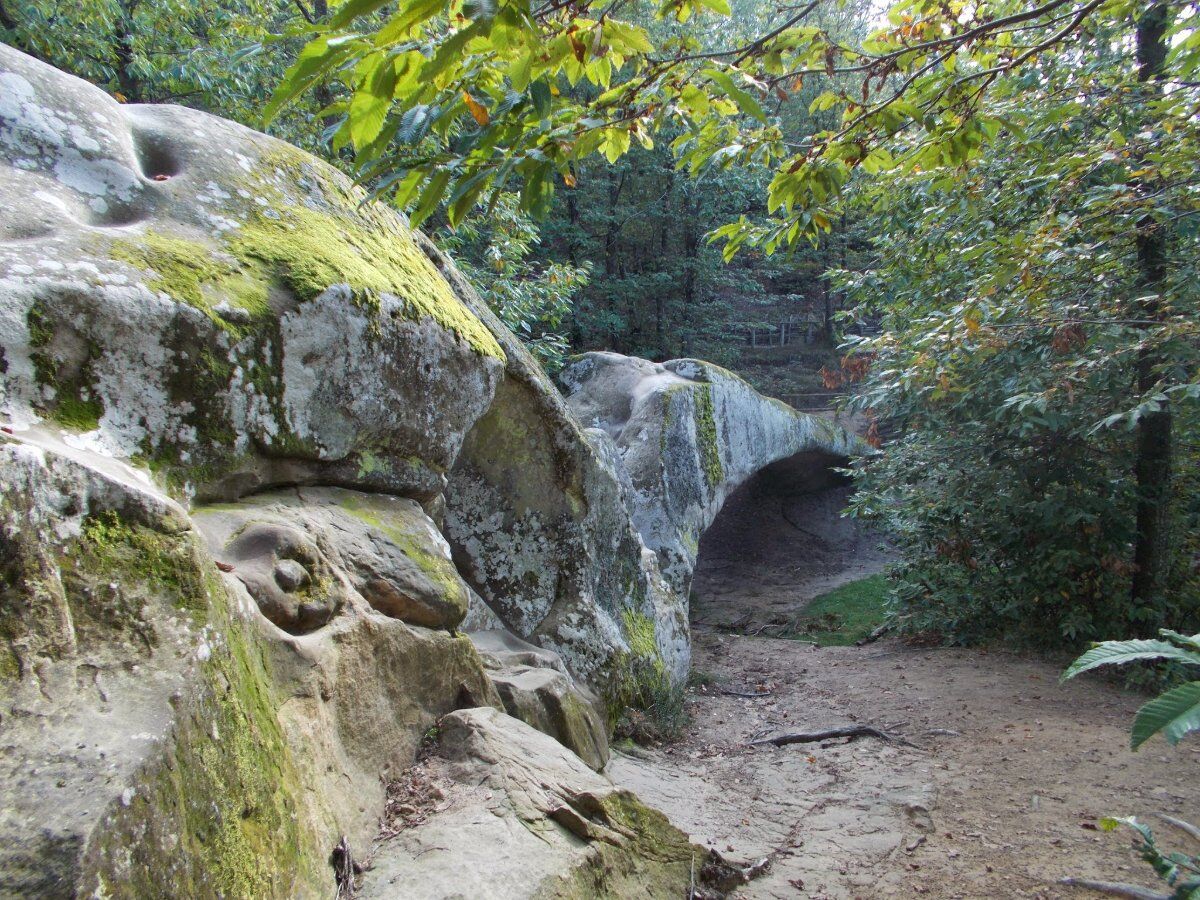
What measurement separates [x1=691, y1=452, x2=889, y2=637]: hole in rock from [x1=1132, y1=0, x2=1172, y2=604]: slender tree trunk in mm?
5760

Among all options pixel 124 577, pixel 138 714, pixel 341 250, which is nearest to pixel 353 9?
pixel 124 577

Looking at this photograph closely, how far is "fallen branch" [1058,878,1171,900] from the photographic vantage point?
3.45 metres

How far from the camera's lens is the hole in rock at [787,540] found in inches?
536

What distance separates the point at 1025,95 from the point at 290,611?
235 inches

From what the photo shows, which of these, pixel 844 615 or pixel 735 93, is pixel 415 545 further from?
pixel 844 615

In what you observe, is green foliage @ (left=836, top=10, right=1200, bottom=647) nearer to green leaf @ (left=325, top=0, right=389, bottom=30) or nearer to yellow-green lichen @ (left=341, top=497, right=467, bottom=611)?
yellow-green lichen @ (left=341, top=497, right=467, bottom=611)

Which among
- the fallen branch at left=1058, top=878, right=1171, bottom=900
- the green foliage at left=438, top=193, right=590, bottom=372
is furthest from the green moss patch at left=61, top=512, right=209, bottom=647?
the green foliage at left=438, top=193, right=590, bottom=372

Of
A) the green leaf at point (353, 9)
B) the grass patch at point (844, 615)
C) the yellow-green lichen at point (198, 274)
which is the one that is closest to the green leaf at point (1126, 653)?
the green leaf at point (353, 9)

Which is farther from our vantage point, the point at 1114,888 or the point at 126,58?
the point at 126,58

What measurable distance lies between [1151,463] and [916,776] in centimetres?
375

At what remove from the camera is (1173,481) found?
299 inches

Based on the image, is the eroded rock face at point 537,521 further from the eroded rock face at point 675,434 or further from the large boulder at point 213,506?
the eroded rock face at point 675,434

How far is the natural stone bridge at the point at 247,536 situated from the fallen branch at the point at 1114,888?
1710 millimetres

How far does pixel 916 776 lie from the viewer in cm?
542
